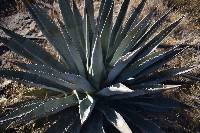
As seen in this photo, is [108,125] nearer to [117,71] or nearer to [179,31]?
[117,71]

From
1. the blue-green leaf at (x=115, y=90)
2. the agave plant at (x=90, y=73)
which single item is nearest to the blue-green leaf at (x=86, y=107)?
the agave plant at (x=90, y=73)

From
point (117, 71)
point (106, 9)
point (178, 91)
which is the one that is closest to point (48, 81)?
point (117, 71)

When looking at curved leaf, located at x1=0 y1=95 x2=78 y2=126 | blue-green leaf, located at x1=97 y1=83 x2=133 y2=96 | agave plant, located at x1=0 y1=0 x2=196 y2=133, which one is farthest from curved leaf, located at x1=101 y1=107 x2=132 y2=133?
curved leaf, located at x1=0 y1=95 x2=78 y2=126

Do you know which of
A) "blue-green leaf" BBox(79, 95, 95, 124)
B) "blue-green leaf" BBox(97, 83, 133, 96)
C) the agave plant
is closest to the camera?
"blue-green leaf" BBox(97, 83, 133, 96)

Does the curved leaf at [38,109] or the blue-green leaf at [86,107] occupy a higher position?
the curved leaf at [38,109]

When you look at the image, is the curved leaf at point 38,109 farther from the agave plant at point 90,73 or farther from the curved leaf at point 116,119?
the curved leaf at point 116,119

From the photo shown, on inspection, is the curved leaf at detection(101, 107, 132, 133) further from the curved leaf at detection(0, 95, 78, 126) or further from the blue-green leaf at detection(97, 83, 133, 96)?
the curved leaf at detection(0, 95, 78, 126)

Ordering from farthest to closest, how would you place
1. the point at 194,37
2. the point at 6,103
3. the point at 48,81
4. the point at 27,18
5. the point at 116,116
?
the point at 27,18
the point at 194,37
the point at 6,103
the point at 48,81
the point at 116,116

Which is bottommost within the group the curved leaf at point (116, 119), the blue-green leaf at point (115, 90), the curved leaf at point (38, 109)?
the curved leaf at point (116, 119)

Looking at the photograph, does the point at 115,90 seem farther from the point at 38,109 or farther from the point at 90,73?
the point at 38,109
